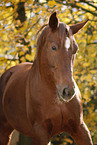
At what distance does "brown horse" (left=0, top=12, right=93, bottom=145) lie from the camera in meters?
2.21

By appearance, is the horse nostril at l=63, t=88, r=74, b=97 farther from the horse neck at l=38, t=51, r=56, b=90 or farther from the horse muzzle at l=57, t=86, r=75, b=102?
the horse neck at l=38, t=51, r=56, b=90

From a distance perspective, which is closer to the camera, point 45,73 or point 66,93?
point 66,93

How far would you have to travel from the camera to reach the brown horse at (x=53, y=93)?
7.25 ft

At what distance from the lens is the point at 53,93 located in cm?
248

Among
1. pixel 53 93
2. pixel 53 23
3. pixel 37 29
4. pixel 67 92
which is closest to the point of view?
pixel 67 92

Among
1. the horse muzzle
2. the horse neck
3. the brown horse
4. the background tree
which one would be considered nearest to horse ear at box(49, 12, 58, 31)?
the brown horse

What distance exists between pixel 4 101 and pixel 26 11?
3.10 metres

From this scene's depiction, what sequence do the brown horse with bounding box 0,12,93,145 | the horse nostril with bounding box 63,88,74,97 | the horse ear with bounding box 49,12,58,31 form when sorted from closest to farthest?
the horse nostril with bounding box 63,88,74,97
the brown horse with bounding box 0,12,93,145
the horse ear with bounding box 49,12,58,31

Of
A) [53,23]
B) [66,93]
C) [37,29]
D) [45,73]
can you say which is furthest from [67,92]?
[37,29]

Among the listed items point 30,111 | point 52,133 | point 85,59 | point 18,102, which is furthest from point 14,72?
point 85,59

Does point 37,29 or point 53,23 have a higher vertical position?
point 53,23

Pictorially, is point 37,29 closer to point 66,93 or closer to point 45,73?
point 45,73

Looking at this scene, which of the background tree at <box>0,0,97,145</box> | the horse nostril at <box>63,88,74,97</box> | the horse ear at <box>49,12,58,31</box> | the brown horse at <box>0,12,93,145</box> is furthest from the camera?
the background tree at <box>0,0,97,145</box>

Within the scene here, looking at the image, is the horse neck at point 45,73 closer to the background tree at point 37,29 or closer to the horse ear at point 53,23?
the horse ear at point 53,23
